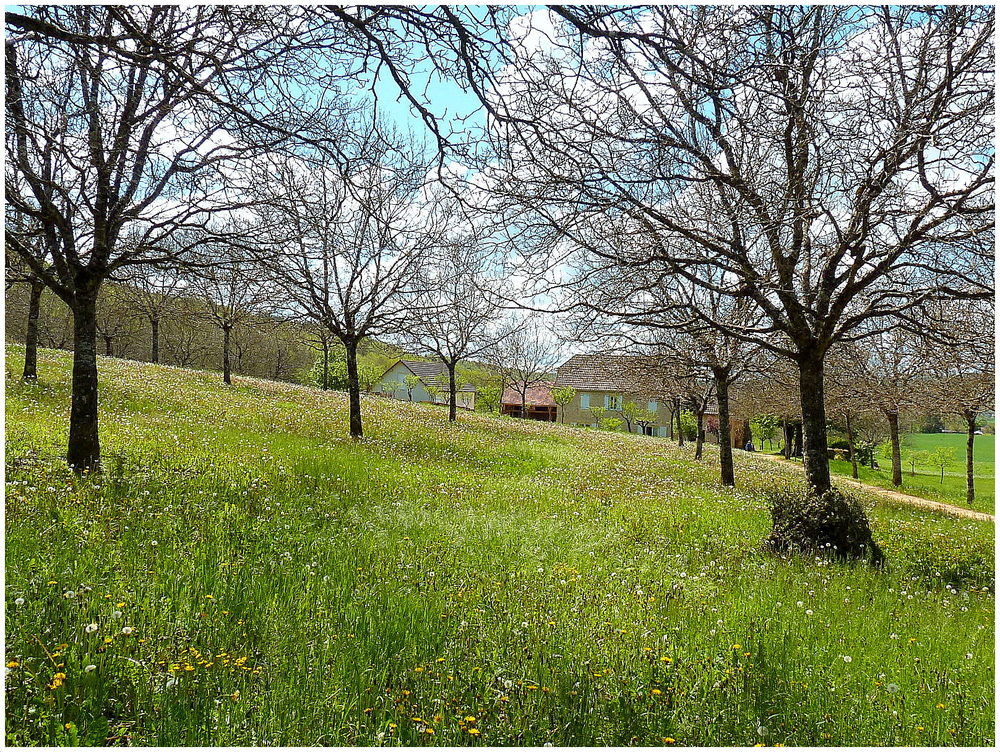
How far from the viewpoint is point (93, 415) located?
285 inches

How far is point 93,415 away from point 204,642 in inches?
222

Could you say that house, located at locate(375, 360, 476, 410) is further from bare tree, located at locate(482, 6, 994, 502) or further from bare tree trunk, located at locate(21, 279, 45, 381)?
bare tree, located at locate(482, 6, 994, 502)

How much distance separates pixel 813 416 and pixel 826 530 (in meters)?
1.60

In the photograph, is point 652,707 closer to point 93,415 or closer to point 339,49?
point 339,49

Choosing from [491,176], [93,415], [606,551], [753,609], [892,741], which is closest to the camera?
[892,741]

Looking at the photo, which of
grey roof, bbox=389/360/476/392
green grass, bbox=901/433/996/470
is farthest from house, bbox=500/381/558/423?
green grass, bbox=901/433/996/470

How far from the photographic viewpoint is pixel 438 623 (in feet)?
12.2

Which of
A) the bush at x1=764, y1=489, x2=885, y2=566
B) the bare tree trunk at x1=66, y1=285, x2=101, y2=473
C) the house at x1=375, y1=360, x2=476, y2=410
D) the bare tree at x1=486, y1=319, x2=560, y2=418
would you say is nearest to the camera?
the bush at x1=764, y1=489, x2=885, y2=566

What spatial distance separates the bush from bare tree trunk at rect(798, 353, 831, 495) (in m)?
0.51

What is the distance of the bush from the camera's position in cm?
670

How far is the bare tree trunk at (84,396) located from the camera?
279 inches

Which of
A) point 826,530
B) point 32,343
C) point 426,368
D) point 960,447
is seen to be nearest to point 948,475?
point 960,447

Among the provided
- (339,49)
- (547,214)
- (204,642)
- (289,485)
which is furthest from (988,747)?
(289,485)

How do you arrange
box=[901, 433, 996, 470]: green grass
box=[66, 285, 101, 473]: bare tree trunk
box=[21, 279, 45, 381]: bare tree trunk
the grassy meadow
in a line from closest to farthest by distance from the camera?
1. box=[66, 285, 101, 473]: bare tree trunk
2. box=[21, 279, 45, 381]: bare tree trunk
3. the grassy meadow
4. box=[901, 433, 996, 470]: green grass
